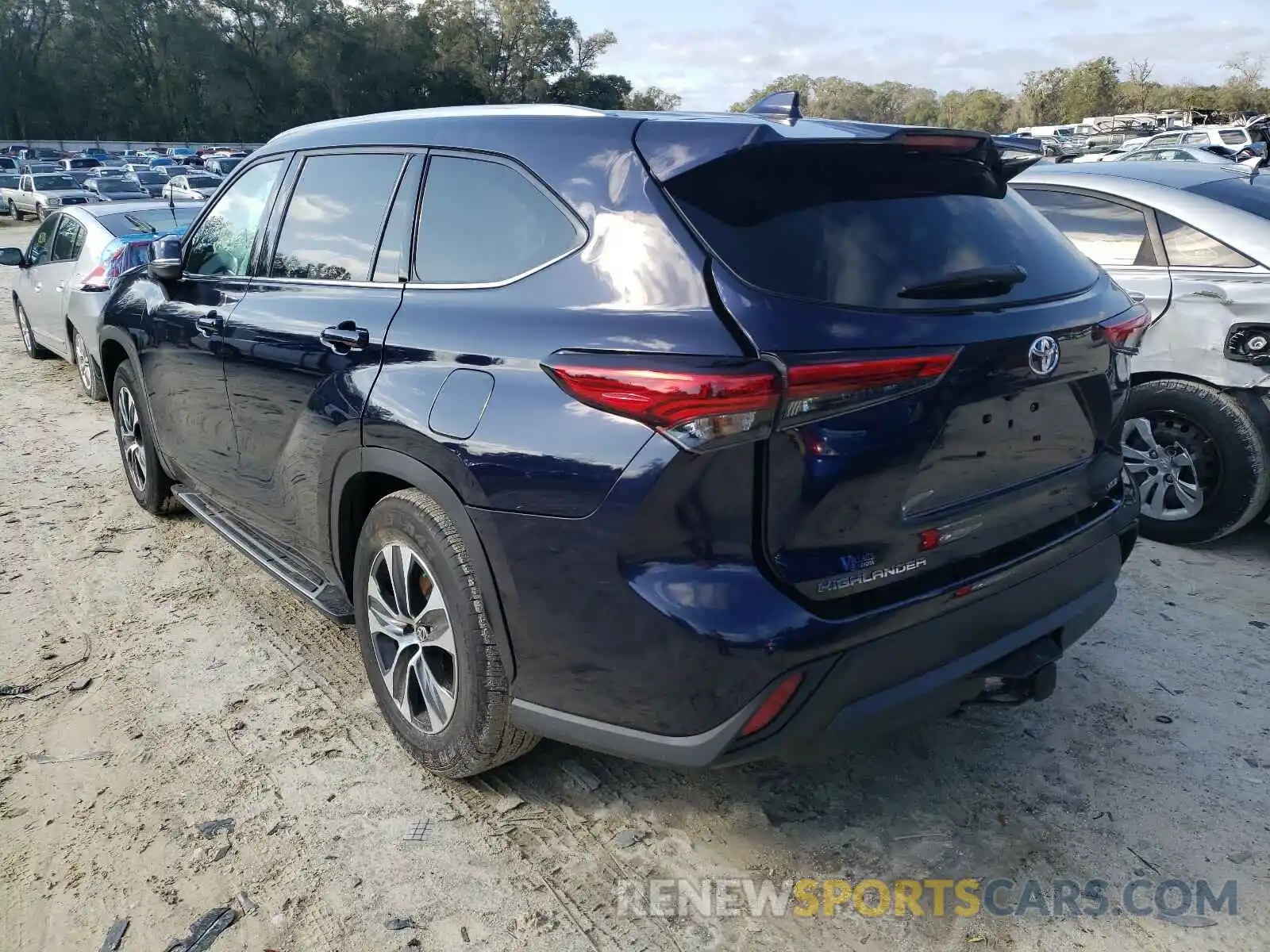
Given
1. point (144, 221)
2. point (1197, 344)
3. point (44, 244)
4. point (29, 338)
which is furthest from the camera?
point (29, 338)

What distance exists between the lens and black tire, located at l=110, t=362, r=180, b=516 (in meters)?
4.88

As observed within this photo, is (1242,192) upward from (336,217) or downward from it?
downward

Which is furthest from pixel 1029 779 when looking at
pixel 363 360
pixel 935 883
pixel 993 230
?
pixel 363 360

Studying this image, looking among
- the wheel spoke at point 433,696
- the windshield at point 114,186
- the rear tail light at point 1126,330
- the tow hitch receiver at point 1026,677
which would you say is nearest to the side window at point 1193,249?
the rear tail light at point 1126,330

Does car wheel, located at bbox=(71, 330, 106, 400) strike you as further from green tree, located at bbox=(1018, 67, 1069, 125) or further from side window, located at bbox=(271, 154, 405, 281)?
green tree, located at bbox=(1018, 67, 1069, 125)

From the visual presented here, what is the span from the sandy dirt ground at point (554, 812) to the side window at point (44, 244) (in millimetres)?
6251

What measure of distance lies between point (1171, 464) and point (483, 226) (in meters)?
3.65

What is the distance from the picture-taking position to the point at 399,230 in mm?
3004

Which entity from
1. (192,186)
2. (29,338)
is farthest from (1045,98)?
(29,338)

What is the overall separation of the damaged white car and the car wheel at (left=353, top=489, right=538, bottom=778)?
140 inches

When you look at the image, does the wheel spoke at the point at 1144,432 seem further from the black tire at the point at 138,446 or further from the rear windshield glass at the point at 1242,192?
the black tire at the point at 138,446

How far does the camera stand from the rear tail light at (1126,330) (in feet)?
8.76

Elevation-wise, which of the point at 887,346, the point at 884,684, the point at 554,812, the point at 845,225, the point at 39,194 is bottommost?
the point at 554,812

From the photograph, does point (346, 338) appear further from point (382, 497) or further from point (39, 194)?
point (39, 194)
